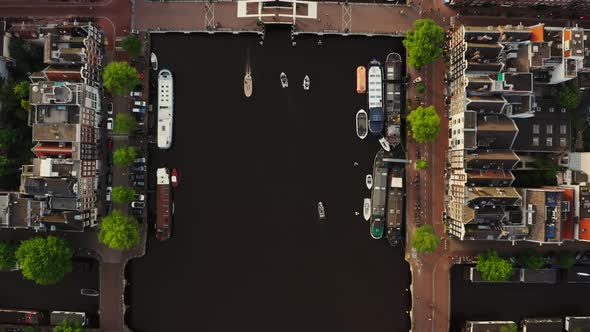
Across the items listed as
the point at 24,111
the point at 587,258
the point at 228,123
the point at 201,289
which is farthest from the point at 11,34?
the point at 587,258

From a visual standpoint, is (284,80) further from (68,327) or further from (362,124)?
(68,327)

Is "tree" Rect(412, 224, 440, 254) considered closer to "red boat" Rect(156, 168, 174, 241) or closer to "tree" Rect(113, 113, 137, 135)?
"red boat" Rect(156, 168, 174, 241)

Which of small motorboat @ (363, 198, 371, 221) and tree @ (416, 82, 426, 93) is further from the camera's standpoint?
small motorboat @ (363, 198, 371, 221)

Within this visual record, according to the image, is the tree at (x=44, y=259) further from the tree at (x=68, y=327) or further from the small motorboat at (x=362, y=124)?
the small motorboat at (x=362, y=124)

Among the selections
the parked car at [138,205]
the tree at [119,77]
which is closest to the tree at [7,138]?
the tree at [119,77]

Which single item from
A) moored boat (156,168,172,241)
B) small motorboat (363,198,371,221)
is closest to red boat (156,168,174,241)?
moored boat (156,168,172,241)

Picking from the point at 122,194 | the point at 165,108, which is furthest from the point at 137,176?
the point at 165,108
